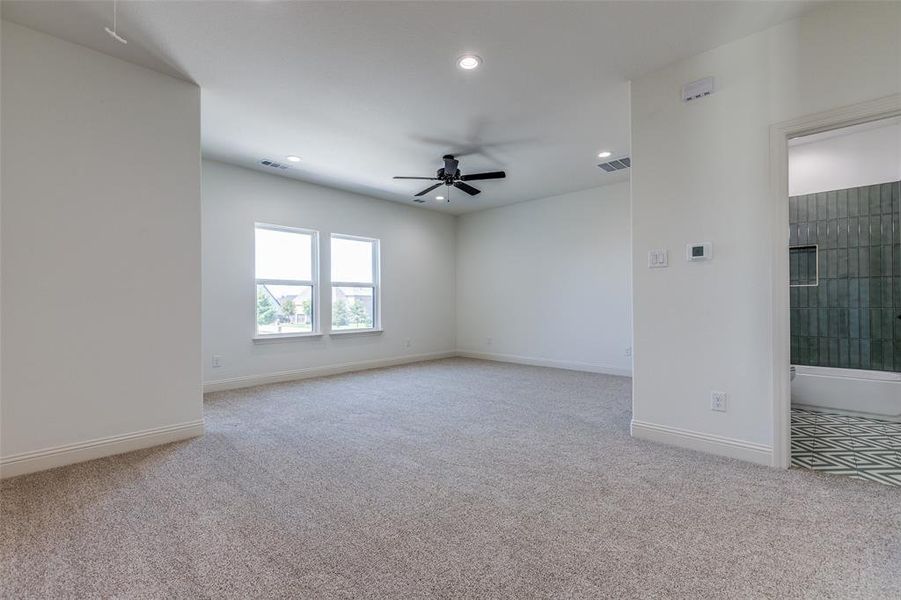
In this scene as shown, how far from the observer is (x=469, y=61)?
9.28 ft

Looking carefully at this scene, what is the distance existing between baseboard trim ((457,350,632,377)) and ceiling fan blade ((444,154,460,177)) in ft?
11.4

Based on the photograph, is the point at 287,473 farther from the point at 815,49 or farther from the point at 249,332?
the point at 815,49

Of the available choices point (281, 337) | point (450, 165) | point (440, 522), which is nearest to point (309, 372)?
point (281, 337)

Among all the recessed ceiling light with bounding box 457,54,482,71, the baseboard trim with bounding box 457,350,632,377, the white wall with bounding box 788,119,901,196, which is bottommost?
the baseboard trim with bounding box 457,350,632,377

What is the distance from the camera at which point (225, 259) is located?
491 cm

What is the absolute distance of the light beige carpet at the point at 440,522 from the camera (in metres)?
1.48

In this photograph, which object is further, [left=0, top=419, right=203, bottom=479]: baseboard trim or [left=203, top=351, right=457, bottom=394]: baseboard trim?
[left=203, top=351, right=457, bottom=394]: baseboard trim

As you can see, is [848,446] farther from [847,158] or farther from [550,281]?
[550,281]

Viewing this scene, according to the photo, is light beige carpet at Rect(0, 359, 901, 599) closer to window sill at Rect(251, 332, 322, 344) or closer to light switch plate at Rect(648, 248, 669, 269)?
light switch plate at Rect(648, 248, 669, 269)

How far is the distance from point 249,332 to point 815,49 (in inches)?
225

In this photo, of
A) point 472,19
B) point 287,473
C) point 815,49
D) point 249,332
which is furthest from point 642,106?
point 249,332

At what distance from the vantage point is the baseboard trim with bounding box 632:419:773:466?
2.56m

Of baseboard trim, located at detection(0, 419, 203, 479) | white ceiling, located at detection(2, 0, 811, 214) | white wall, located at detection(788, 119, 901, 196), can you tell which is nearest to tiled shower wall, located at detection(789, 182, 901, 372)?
white wall, located at detection(788, 119, 901, 196)

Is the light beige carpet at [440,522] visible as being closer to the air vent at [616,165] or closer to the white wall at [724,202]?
the white wall at [724,202]
